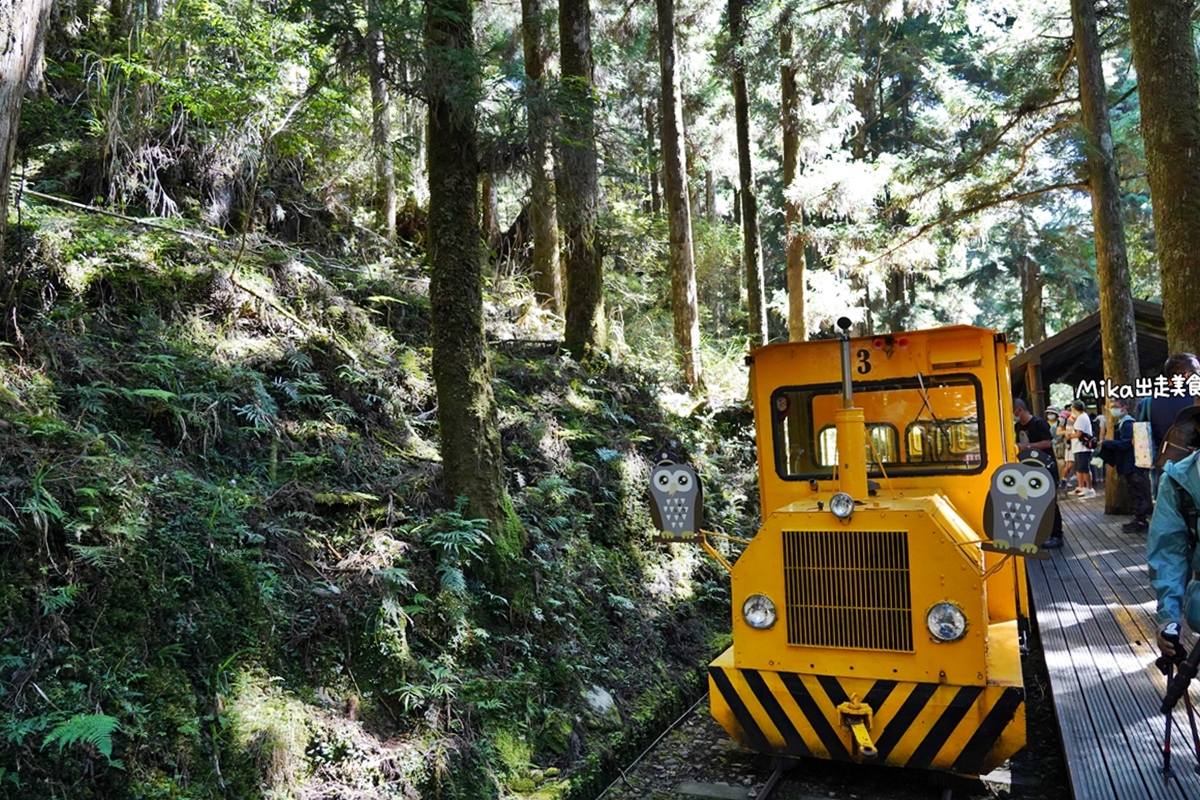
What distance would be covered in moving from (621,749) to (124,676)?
10.4 ft

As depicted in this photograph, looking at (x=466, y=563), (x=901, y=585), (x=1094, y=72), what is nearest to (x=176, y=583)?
(x=466, y=563)

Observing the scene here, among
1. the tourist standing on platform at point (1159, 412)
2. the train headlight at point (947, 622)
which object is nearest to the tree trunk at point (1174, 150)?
the tourist standing on platform at point (1159, 412)

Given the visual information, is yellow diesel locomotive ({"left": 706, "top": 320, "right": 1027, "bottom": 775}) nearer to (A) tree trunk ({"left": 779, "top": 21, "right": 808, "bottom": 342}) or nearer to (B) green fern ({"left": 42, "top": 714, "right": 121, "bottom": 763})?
(B) green fern ({"left": 42, "top": 714, "right": 121, "bottom": 763})

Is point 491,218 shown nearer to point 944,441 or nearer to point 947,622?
point 944,441

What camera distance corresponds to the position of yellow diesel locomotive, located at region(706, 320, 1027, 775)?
4.53 metres

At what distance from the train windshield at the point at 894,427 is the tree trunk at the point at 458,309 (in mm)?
2233

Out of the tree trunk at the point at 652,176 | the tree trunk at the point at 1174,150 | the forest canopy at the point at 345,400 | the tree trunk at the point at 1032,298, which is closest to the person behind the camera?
the forest canopy at the point at 345,400

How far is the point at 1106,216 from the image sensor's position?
11797 mm

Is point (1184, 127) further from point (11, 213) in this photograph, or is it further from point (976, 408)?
point (11, 213)

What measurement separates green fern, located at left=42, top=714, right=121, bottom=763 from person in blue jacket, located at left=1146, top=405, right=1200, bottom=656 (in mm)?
4447

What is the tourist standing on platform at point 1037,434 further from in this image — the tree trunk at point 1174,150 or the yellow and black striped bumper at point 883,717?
the yellow and black striped bumper at point 883,717

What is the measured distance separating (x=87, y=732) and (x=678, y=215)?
38.2 feet

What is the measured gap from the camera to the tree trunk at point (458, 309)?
6086mm

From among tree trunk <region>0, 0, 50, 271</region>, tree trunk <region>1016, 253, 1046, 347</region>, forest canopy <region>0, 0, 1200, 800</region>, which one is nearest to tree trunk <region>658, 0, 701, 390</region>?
forest canopy <region>0, 0, 1200, 800</region>
